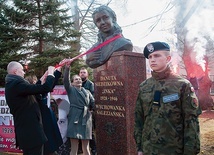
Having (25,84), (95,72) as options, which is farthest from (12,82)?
(95,72)

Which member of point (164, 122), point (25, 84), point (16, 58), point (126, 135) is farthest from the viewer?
point (16, 58)

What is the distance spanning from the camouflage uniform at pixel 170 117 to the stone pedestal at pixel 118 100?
4.40 feet

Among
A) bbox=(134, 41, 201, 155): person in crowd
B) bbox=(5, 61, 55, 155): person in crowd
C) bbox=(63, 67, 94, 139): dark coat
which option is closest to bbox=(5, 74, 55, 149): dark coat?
bbox=(5, 61, 55, 155): person in crowd

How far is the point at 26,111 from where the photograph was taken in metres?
3.56

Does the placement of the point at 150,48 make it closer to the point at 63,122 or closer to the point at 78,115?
the point at 78,115

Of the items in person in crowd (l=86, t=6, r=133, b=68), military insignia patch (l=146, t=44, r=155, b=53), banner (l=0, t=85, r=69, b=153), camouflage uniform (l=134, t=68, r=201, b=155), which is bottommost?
banner (l=0, t=85, r=69, b=153)

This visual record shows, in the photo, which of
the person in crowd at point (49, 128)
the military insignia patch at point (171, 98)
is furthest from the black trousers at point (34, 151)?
the military insignia patch at point (171, 98)

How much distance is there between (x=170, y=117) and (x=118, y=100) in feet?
5.51

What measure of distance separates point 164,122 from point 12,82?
2225 millimetres

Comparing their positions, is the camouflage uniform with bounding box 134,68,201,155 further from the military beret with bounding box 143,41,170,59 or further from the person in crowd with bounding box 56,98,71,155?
the person in crowd with bounding box 56,98,71,155

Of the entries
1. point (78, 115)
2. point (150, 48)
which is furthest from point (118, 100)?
point (150, 48)

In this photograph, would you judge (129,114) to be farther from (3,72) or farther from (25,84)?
(3,72)

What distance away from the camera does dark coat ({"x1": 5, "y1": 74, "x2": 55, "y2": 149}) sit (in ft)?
11.5

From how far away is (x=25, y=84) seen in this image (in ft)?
11.5
